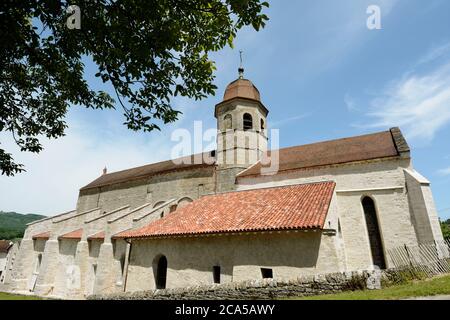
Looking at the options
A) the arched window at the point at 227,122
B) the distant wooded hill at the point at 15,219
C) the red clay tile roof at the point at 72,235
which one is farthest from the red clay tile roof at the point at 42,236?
the distant wooded hill at the point at 15,219

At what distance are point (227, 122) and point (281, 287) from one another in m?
14.9

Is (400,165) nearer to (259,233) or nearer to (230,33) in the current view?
(259,233)

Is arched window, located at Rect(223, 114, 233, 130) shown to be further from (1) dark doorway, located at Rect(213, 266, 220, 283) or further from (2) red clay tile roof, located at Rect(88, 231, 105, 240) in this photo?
(2) red clay tile roof, located at Rect(88, 231, 105, 240)

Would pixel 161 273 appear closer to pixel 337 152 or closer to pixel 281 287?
pixel 281 287

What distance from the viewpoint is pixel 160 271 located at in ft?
→ 42.3

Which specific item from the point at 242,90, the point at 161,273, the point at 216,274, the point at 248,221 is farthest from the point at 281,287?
the point at 242,90

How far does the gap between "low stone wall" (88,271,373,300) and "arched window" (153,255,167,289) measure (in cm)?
378

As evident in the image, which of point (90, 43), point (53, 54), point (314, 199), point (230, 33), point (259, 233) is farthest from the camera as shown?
point (314, 199)

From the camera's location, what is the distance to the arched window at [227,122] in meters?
20.5

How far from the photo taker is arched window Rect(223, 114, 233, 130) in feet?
67.3

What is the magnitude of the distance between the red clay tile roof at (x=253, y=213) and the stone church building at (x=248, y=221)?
0.22ft

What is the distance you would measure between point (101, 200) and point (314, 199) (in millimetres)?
22588

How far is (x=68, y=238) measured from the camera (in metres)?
19.1
